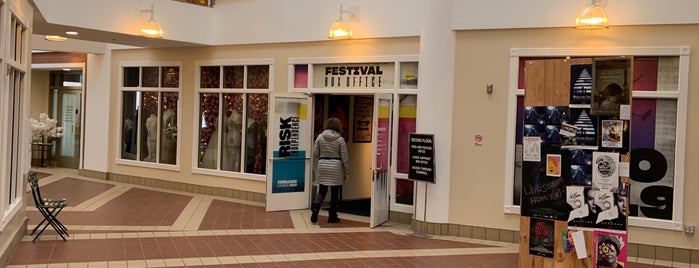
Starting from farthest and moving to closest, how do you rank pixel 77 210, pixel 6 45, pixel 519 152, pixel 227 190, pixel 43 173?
1. pixel 43 173
2. pixel 227 190
3. pixel 77 210
4. pixel 519 152
5. pixel 6 45

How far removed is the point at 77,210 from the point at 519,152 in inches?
282

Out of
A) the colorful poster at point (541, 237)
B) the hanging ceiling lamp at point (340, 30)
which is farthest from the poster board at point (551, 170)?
the hanging ceiling lamp at point (340, 30)

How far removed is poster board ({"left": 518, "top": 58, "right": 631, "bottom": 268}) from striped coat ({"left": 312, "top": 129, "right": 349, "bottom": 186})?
4.02 metres

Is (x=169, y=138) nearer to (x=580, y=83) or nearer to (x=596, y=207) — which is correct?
(x=580, y=83)

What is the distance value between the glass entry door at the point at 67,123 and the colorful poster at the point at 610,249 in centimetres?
1496

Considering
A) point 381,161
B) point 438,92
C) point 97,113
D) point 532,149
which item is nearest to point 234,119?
point 381,161

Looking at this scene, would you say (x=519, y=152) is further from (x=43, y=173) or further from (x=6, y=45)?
(x=43, y=173)

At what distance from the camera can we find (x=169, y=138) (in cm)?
1372

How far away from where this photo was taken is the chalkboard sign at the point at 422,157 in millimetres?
8797

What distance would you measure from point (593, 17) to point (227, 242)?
5355 mm

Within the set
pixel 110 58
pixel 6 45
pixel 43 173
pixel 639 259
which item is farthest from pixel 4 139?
pixel 43 173

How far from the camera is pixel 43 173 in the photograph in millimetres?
16047

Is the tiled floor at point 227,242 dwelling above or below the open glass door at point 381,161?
below

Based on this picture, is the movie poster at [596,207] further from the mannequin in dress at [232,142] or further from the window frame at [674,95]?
the mannequin in dress at [232,142]
